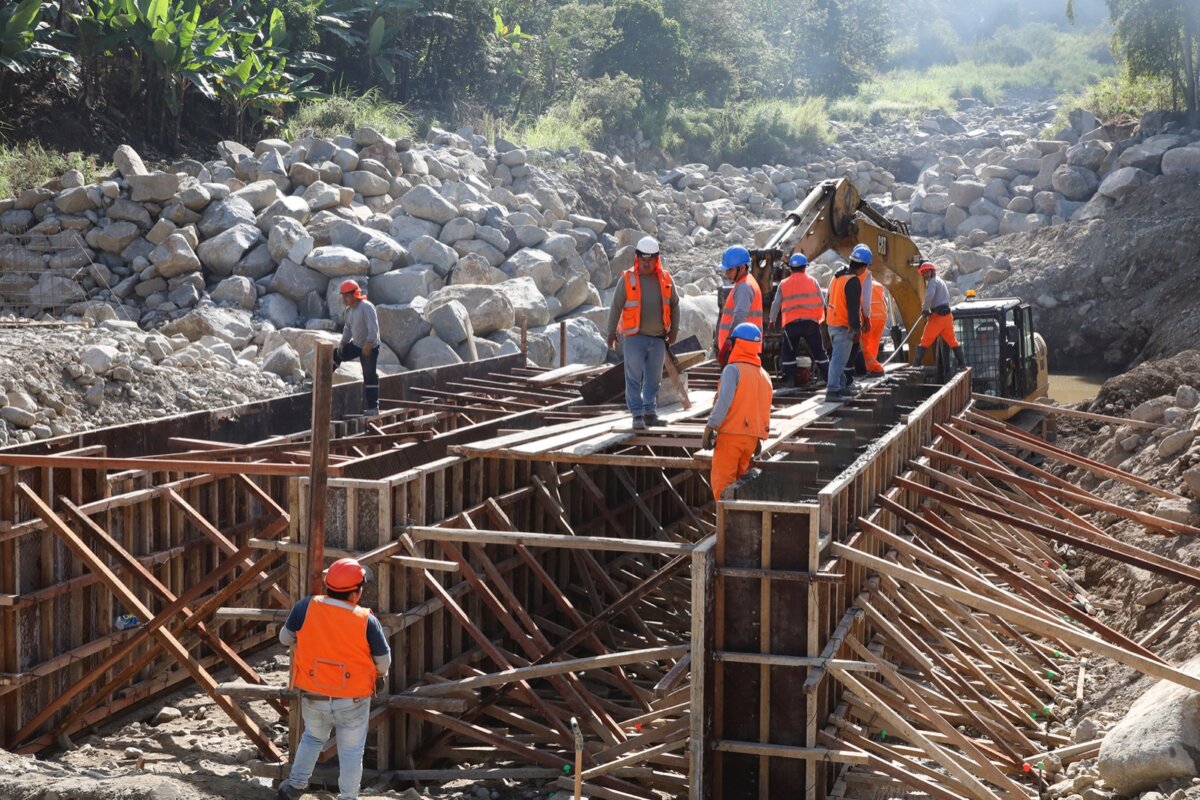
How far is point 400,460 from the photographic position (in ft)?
36.7

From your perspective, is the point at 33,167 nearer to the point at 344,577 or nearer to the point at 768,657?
the point at 344,577

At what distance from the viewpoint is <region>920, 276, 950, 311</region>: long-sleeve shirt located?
57.8 ft

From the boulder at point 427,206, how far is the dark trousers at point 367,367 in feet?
45.1

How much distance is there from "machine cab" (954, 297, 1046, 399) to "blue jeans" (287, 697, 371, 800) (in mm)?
14901

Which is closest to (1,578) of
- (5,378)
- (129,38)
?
(5,378)

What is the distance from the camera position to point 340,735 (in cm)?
778

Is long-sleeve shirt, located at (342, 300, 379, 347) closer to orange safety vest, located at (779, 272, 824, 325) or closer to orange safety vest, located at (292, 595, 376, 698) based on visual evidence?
orange safety vest, located at (779, 272, 824, 325)

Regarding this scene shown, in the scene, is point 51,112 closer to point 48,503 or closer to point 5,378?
point 5,378

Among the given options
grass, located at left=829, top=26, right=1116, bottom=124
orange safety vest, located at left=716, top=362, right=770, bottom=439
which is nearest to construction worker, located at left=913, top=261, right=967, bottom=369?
orange safety vest, located at left=716, top=362, right=770, bottom=439

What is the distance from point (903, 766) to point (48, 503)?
7161 mm

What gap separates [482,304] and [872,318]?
1041 cm

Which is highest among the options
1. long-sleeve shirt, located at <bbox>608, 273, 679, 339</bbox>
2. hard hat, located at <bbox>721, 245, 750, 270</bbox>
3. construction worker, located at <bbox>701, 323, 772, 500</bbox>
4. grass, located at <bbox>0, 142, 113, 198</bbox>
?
grass, located at <bbox>0, 142, 113, 198</bbox>

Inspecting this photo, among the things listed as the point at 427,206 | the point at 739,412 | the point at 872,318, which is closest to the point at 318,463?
the point at 739,412

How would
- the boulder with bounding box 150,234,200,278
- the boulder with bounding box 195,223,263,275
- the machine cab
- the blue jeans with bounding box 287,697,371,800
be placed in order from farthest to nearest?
the boulder with bounding box 195,223,263,275 → the boulder with bounding box 150,234,200,278 → the machine cab → the blue jeans with bounding box 287,697,371,800
